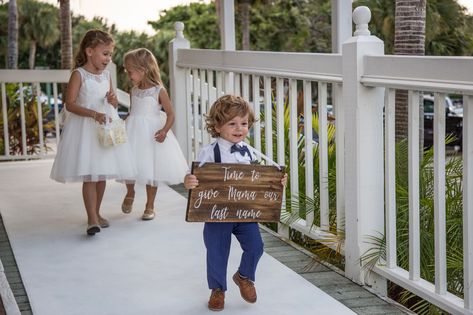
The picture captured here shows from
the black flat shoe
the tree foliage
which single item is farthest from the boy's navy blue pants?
the tree foliage

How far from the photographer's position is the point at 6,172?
28.4 feet

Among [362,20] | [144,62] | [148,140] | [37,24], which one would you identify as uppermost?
[37,24]

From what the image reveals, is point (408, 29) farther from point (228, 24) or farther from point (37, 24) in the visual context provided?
point (37, 24)

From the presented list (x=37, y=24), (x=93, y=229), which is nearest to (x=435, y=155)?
(x=93, y=229)

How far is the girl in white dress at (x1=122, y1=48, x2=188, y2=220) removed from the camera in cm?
617

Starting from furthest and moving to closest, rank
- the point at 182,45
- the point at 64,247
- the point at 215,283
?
the point at 182,45
the point at 64,247
the point at 215,283

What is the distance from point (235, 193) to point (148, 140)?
2.38 metres

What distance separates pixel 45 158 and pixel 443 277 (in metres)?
6.48

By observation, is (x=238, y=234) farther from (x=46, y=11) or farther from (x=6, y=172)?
(x=46, y=11)

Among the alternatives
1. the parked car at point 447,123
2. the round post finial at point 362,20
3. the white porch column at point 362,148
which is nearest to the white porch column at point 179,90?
the white porch column at point 362,148

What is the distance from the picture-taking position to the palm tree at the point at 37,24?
57.8 metres

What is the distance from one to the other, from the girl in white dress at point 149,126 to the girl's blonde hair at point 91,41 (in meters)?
0.28

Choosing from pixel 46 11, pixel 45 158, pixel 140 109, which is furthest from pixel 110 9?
pixel 140 109

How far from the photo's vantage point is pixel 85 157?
19.2ft
